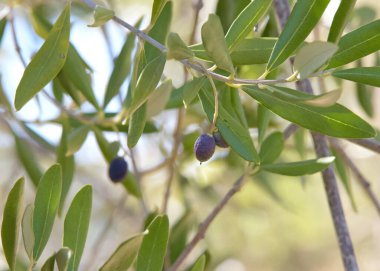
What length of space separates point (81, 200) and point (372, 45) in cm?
46

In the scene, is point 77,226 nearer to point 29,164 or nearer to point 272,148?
point 272,148

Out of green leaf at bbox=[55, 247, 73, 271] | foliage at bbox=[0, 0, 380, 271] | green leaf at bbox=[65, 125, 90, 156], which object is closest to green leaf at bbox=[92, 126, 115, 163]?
green leaf at bbox=[65, 125, 90, 156]

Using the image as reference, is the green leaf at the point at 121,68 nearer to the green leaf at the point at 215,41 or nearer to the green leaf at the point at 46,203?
the green leaf at the point at 46,203

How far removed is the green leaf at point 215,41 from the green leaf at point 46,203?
0.95 ft

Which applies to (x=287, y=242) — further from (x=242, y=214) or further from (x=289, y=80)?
(x=289, y=80)

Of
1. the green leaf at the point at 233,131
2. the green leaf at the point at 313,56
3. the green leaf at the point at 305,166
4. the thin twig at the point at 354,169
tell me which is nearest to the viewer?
the green leaf at the point at 313,56

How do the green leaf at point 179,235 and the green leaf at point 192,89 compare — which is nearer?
the green leaf at point 192,89

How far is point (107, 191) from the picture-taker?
3.21 m

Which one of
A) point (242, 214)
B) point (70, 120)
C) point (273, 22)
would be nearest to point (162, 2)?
point (273, 22)

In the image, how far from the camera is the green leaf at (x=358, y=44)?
1.09 m

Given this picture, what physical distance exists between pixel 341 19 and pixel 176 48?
0.23 meters

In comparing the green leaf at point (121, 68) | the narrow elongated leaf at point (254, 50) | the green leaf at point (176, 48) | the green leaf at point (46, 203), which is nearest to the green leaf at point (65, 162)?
the green leaf at point (121, 68)

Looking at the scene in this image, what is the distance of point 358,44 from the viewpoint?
1.11m

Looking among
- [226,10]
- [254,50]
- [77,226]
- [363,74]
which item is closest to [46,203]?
[77,226]
